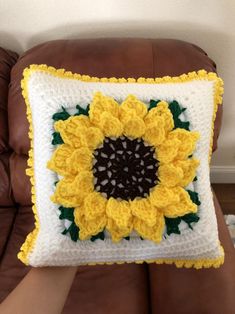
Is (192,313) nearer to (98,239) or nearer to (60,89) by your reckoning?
(98,239)

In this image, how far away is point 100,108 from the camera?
1.90 feet

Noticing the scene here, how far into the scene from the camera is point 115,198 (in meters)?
0.57

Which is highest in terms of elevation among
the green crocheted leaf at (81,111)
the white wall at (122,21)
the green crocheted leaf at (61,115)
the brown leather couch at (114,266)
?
the white wall at (122,21)

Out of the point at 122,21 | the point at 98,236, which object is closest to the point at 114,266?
the point at 98,236

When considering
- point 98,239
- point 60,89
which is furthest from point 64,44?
point 98,239

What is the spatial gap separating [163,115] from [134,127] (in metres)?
0.06

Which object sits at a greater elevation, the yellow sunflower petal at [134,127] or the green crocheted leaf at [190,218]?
the yellow sunflower petal at [134,127]

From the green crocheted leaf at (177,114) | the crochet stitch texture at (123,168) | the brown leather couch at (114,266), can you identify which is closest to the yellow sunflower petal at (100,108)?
the crochet stitch texture at (123,168)

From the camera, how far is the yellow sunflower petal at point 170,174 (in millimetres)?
567

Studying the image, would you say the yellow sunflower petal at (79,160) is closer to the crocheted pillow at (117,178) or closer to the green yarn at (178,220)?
the crocheted pillow at (117,178)

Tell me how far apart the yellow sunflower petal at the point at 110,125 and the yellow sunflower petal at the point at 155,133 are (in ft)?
0.15

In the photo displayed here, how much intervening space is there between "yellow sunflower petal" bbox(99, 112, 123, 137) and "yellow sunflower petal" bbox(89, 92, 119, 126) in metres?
0.01

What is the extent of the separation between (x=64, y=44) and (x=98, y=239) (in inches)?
23.4

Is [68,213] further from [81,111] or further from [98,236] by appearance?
[81,111]
